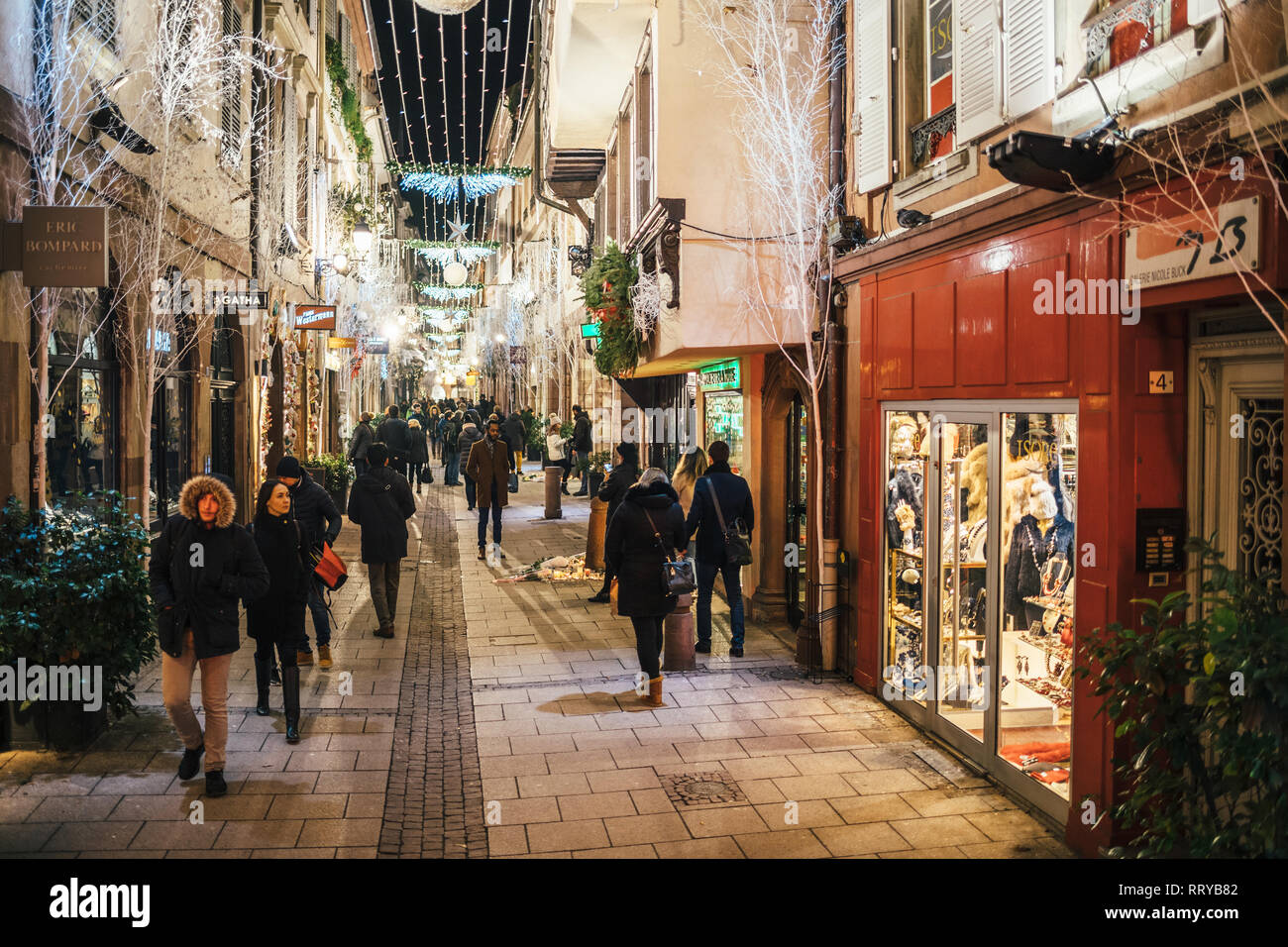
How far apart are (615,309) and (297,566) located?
765 centimetres

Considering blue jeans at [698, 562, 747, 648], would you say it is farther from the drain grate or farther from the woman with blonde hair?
the drain grate

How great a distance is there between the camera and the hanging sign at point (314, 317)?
60.4 ft

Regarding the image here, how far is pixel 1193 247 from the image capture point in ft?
16.0

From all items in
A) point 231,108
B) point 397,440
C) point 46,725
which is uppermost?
point 231,108

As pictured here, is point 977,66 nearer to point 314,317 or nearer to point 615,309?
point 615,309

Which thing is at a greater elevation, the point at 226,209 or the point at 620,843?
→ the point at 226,209

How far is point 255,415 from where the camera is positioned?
16.7 meters

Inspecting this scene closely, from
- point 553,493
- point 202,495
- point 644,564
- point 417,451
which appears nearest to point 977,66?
point 644,564

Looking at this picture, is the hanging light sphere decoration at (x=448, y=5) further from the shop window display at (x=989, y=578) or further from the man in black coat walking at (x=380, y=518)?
the shop window display at (x=989, y=578)

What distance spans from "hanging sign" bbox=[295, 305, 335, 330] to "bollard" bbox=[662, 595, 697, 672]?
1106 centimetres

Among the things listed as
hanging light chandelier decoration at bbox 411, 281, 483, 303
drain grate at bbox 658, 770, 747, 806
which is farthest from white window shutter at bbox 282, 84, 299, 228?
hanging light chandelier decoration at bbox 411, 281, 483, 303

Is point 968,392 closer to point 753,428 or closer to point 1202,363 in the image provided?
point 1202,363
